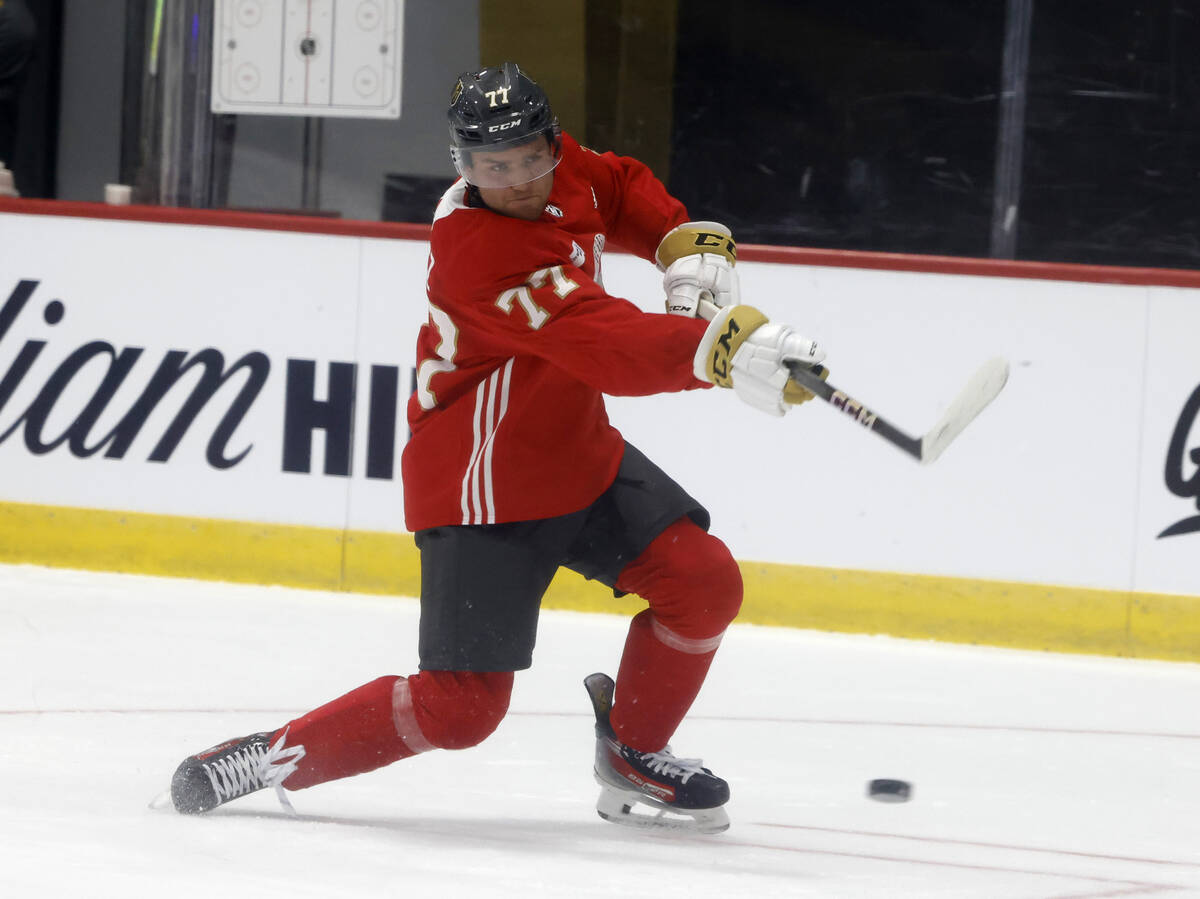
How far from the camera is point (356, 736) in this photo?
7.51 feet

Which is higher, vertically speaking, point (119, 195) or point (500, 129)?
point (500, 129)

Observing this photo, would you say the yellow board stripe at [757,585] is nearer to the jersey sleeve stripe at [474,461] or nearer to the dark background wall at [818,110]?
the dark background wall at [818,110]

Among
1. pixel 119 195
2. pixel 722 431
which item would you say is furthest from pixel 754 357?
pixel 119 195

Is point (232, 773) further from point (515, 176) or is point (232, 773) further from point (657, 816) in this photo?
point (515, 176)

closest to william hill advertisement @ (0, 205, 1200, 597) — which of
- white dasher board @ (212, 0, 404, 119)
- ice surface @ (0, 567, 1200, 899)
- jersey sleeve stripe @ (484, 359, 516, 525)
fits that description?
ice surface @ (0, 567, 1200, 899)

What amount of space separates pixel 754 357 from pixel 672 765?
0.77m

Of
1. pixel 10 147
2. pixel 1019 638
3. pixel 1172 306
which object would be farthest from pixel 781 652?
pixel 10 147

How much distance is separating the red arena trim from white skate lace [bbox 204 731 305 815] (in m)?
2.02

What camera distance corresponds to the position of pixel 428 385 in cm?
231

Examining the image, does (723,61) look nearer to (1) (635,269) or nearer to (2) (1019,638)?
(1) (635,269)

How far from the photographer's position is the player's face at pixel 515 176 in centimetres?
215

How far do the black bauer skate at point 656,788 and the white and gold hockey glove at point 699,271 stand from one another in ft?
2.16

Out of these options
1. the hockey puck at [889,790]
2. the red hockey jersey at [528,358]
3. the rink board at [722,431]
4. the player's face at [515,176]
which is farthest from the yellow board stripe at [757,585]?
the player's face at [515,176]

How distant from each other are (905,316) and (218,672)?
179 centimetres
